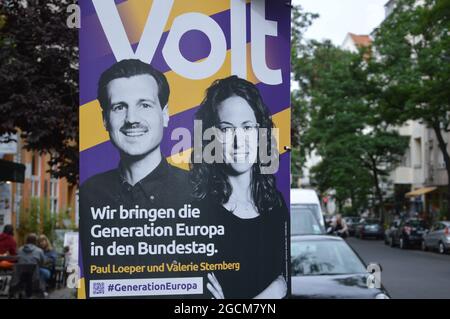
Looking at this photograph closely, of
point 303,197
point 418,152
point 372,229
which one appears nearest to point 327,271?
point 303,197

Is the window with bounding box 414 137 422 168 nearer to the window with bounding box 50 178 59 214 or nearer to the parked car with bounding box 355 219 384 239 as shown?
the parked car with bounding box 355 219 384 239

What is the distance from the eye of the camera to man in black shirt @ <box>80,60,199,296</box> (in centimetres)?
420

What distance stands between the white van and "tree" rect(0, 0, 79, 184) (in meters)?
5.84

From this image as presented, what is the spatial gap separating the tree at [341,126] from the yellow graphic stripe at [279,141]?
44.7m

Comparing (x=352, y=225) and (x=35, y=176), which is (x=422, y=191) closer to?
(x=352, y=225)

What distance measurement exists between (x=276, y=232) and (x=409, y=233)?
40.6 meters

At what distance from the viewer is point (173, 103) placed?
4281 millimetres

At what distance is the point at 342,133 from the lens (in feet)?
183

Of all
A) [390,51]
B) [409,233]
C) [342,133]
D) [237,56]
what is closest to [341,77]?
[342,133]

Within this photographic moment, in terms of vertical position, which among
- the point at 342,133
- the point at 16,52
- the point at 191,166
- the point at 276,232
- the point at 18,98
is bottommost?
the point at 276,232

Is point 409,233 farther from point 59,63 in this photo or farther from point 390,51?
point 59,63

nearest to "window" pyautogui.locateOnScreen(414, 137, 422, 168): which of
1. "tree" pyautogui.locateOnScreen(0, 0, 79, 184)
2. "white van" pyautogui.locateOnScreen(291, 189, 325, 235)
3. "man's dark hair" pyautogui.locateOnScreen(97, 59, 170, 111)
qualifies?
"white van" pyautogui.locateOnScreen(291, 189, 325, 235)

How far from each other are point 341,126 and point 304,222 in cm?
3690

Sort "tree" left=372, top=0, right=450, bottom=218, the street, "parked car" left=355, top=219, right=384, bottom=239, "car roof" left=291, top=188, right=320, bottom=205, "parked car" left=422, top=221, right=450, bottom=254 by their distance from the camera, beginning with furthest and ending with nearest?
"parked car" left=355, top=219, right=384, bottom=239, "parked car" left=422, top=221, right=450, bottom=254, "tree" left=372, top=0, right=450, bottom=218, "car roof" left=291, top=188, right=320, bottom=205, the street
